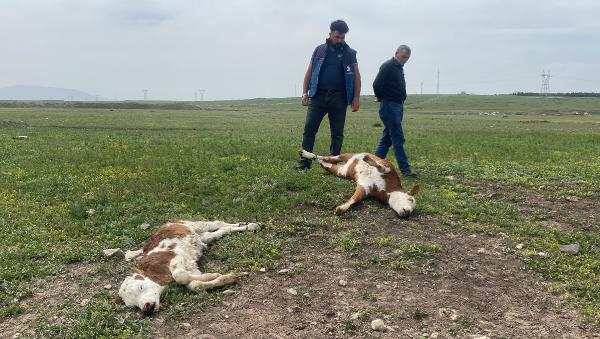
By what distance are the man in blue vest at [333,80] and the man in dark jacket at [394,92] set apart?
55 cm

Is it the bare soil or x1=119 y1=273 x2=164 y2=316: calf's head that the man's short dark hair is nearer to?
the bare soil

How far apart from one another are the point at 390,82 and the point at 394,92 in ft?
0.74

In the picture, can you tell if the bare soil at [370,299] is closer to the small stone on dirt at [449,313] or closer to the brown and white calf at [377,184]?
the small stone on dirt at [449,313]

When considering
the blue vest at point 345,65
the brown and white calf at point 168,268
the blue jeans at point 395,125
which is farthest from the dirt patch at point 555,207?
the brown and white calf at point 168,268

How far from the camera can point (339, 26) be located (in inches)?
372

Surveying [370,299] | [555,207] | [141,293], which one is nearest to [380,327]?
[370,299]

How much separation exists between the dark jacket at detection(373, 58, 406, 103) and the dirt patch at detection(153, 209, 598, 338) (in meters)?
4.30

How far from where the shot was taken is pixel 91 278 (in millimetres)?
5902

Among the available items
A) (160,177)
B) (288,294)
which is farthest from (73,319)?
(160,177)

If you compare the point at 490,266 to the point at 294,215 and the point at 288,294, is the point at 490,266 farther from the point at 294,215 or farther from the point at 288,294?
the point at 294,215

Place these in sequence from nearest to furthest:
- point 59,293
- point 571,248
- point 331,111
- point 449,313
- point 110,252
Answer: point 449,313 < point 59,293 < point 571,248 < point 110,252 < point 331,111

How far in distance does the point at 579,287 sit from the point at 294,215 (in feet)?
13.1

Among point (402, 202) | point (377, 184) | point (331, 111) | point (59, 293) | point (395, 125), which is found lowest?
point (59, 293)

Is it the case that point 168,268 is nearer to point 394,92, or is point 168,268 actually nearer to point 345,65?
point 345,65
